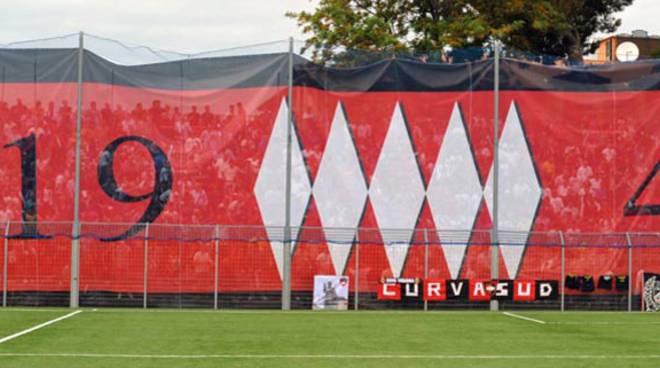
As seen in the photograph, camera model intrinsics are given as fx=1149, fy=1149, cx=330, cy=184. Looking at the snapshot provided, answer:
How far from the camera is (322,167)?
25.5 meters

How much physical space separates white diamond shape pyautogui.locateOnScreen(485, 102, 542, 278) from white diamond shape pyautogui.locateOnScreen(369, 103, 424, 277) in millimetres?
1688

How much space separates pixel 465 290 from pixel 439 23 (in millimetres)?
16060

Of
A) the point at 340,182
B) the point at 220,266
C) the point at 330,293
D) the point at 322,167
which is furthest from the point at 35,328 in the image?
the point at 340,182

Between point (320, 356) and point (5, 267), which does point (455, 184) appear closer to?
point (5, 267)

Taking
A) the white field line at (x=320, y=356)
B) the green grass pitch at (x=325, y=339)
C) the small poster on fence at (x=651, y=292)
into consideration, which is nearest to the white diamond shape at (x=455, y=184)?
the green grass pitch at (x=325, y=339)

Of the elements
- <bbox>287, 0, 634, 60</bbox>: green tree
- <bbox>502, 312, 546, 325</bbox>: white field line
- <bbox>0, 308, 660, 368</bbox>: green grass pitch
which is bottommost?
<bbox>502, 312, 546, 325</bbox>: white field line

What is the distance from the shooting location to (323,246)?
24.9m

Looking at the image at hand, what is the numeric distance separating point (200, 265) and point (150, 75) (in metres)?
4.40

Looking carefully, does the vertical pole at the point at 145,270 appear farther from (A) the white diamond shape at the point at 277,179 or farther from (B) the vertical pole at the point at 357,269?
(B) the vertical pole at the point at 357,269

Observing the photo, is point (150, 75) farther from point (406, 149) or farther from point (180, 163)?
point (406, 149)

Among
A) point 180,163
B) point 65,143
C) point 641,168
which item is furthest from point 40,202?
point 641,168

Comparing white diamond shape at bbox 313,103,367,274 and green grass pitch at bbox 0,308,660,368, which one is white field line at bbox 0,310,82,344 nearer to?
green grass pitch at bbox 0,308,660,368

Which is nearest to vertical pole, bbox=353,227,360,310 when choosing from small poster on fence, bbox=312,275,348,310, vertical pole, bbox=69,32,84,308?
small poster on fence, bbox=312,275,348,310

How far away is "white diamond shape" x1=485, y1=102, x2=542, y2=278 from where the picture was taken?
25.9 metres
